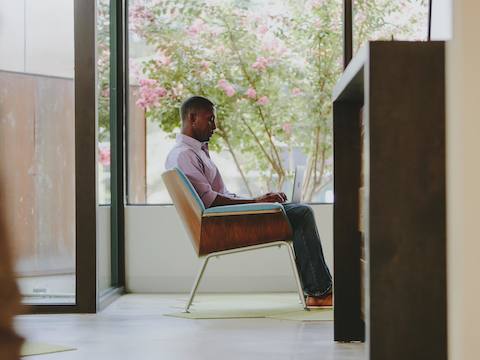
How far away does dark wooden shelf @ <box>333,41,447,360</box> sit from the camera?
2.08 metres

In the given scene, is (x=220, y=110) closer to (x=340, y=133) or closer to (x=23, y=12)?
(x=23, y=12)

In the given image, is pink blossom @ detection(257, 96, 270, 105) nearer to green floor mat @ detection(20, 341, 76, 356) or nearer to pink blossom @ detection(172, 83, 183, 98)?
pink blossom @ detection(172, 83, 183, 98)

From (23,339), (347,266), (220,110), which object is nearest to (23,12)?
(220,110)

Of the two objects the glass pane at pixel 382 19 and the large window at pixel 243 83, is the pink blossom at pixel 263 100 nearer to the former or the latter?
the large window at pixel 243 83

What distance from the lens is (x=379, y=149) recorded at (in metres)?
2.12

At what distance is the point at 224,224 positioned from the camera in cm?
458

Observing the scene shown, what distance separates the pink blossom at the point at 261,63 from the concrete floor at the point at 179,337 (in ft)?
6.63

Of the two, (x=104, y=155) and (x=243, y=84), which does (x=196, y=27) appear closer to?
(x=243, y=84)

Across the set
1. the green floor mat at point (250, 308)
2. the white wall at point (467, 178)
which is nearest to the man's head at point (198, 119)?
the green floor mat at point (250, 308)

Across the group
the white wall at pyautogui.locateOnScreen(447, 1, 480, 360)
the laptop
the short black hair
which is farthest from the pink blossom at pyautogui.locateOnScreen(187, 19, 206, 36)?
the white wall at pyautogui.locateOnScreen(447, 1, 480, 360)

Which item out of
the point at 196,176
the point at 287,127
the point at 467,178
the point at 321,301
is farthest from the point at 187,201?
the point at 467,178

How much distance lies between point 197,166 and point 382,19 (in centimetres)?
187

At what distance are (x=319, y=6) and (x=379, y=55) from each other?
13.2ft

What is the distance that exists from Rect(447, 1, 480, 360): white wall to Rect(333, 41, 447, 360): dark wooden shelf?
0.47ft
